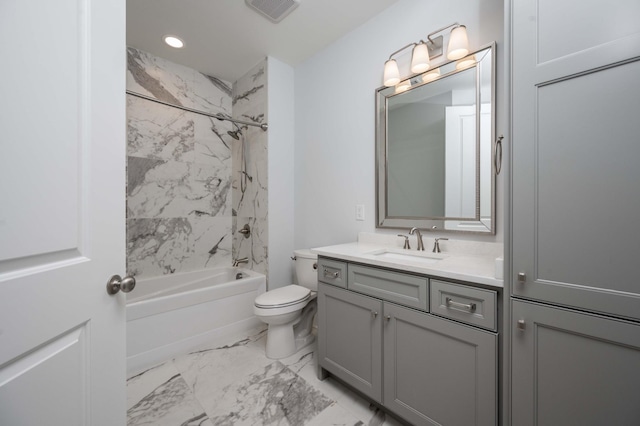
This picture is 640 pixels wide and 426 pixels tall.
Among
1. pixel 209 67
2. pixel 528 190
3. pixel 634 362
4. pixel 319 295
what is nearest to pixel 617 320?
pixel 634 362

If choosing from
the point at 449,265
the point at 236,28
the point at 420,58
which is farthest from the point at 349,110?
the point at 449,265

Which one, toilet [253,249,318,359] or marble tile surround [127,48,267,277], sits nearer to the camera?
toilet [253,249,318,359]

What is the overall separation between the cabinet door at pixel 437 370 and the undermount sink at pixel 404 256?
38 cm

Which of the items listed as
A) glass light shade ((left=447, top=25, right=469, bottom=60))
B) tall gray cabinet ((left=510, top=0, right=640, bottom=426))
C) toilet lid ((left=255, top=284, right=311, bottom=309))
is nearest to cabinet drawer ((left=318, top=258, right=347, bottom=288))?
toilet lid ((left=255, top=284, right=311, bottom=309))

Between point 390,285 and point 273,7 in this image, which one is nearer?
point 390,285

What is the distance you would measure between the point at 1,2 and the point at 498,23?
194 centimetres

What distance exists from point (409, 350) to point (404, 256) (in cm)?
59

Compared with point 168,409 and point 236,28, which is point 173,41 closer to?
point 236,28

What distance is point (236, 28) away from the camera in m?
2.12

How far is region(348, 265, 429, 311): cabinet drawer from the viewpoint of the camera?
1179 mm

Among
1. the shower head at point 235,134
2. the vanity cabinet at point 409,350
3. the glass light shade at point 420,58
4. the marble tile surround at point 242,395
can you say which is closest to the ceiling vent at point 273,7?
the glass light shade at point 420,58

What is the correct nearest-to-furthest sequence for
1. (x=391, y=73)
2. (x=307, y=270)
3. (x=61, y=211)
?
1. (x=61, y=211)
2. (x=391, y=73)
3. (x=307, y=270)

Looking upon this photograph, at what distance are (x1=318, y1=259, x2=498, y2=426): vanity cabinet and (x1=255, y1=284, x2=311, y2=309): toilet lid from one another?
0.39 meters

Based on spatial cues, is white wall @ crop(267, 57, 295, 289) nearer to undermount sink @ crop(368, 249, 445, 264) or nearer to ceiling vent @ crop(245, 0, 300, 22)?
ceiling vent @ crop(245, 0, 300, 22)
